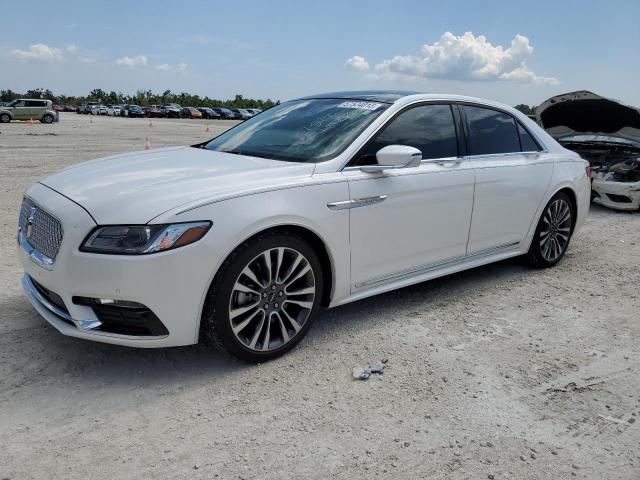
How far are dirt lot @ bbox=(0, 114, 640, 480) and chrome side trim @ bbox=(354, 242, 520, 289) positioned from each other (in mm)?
330

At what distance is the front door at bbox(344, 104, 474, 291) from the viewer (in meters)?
3.68

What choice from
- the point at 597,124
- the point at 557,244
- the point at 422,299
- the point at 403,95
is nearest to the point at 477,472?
the point at 422,299

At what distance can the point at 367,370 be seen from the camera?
11.0ft

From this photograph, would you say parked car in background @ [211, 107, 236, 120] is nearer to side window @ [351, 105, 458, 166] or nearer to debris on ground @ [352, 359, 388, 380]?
side window @ [351, 105, 458, 166]

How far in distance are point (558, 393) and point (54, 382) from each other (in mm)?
2827

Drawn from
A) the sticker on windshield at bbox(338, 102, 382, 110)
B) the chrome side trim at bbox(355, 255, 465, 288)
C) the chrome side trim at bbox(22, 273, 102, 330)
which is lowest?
the chrome side trim at bbox(22, 273, 102, 330)

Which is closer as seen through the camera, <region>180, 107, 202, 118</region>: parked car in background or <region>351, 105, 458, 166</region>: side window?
<region>351, 105, 458, 166</region>: side window

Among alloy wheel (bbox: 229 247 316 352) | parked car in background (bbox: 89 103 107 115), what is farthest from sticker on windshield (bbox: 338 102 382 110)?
parked car in background (bbox: 89 103 107 115)

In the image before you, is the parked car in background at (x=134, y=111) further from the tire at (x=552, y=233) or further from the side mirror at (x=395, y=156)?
the side mirror at (x=395, y=156)

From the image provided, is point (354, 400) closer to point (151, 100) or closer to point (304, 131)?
point (304, 131)

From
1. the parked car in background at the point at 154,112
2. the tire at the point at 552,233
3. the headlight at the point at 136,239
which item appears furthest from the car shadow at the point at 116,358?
the parked car in background at the point at 154,112

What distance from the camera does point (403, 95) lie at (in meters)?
4.27

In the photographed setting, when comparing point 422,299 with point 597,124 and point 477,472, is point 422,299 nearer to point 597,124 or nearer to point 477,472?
point 477,472

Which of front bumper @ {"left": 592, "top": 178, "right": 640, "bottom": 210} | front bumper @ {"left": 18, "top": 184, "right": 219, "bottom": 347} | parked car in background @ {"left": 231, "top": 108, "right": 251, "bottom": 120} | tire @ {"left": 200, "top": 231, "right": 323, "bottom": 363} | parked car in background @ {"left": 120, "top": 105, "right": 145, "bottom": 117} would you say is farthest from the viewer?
parked car in background @ {"left": 231, "top": 108, "right": 251, "bottom": 120}
